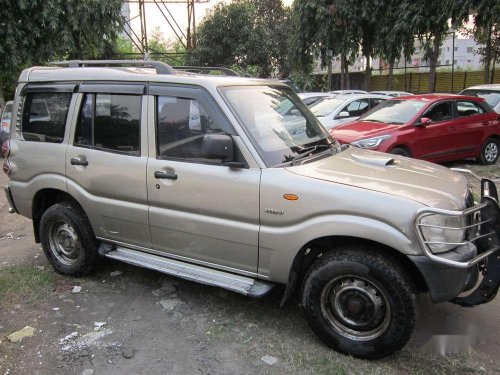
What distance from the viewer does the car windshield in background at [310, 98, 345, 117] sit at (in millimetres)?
11234

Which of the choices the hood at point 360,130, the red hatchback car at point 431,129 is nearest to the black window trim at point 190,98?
the red hatchback car at point 431,129

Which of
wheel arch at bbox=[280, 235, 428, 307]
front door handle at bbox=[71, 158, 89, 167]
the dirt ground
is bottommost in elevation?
the dirt ground

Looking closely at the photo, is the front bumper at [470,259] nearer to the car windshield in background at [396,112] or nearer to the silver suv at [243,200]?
the silver suv at [243,200]

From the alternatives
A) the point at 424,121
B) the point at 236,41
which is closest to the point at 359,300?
the point at 424,121

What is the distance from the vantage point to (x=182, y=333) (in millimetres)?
3580

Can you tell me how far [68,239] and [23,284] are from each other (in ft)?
1.91

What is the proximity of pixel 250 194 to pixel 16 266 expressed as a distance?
3084 mm

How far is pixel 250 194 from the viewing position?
11.0 ft

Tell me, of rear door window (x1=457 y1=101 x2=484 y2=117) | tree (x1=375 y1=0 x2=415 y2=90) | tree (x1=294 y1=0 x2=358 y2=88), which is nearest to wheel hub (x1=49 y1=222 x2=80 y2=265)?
rear door window (x1=457 y1=101 x2=484 y2=117)

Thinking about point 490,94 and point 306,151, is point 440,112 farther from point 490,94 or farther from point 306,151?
point 306,151

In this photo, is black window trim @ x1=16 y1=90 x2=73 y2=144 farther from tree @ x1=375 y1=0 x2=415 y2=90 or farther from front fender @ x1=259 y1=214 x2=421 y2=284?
tree @ x1=375 y1=0 x2=415 y2=90

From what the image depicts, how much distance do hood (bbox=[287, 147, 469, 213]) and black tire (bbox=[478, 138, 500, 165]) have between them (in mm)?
6922

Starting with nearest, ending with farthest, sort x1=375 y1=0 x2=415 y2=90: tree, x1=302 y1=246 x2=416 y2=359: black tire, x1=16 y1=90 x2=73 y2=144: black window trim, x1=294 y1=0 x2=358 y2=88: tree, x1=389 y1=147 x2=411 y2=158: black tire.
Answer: x1=302 y1=246 x2=416 y2=359: black tire < x1=16 y1=90 x2=73 y2=144: black window trim < x1=389 y1=147 x2=411 y2=158: black tire < x1=375 y1=0 x2=415 y2=90: tree < x1=294 y1=0 x2=358 y2=88: tree

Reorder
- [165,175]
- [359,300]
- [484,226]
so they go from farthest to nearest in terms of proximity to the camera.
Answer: [165,175]
[484,226]
[359,300]
